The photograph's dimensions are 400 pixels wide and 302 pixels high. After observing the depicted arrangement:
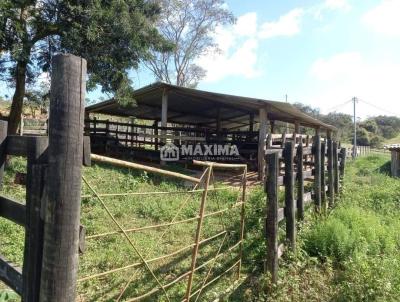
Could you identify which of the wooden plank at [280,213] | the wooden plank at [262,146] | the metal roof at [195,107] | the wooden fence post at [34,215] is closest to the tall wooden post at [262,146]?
the wooden plank at [262,146]

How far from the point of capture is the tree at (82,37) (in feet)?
28.0

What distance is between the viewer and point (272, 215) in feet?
15.1

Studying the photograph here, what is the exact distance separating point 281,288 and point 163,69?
33888mm

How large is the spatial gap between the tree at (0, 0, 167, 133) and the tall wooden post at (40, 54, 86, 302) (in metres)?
7.26

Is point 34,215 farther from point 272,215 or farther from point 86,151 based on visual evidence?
point 272,215

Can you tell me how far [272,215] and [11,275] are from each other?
3144mm

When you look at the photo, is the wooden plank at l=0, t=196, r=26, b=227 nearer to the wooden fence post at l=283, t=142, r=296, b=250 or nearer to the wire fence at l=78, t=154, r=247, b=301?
the wire fence at l=78, t=154, r=247, b=301

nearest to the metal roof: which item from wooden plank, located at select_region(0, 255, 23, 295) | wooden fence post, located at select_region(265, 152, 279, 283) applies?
wooden fence post, located at select_region(265, 152, 279, 283)

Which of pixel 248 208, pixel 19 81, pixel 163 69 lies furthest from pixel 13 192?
pixel 163 69

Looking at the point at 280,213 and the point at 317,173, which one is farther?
the point at 317,173

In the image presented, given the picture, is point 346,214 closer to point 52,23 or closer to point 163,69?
point 52,23

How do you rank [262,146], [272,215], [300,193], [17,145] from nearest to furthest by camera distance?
[17,145] < [272,215] < [300,193] < [262,146]

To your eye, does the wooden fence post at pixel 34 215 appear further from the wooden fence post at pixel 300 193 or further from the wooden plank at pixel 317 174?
the wooden plank at pixel 317 174

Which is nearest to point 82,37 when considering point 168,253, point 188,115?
point 168,253
